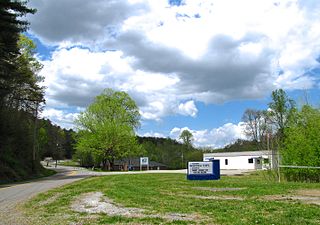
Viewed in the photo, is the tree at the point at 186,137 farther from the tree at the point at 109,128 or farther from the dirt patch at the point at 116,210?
the dirt patch at the point at 116,210

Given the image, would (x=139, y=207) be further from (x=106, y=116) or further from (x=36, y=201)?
(x=106, y=116)

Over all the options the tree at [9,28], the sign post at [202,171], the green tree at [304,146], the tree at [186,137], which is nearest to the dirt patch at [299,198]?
the green tree at [304,146]

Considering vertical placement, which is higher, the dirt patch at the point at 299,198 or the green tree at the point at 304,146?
the green tree at the point at 304,146

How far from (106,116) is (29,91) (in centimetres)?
3085

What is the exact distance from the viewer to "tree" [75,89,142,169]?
6981 cm

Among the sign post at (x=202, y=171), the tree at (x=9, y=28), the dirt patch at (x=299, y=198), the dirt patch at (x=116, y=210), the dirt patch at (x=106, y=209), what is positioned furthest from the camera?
the sign post at (x=202, y=171)

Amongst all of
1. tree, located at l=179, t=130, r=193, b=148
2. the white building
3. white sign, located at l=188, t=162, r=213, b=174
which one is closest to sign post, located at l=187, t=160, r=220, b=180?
white sign, located at l=188, t=162, r=213, b=174

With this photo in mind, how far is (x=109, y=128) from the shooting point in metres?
69.6

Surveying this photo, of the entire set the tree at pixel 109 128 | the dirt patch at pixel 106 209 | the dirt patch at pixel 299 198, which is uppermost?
the tree at pixel 109 128

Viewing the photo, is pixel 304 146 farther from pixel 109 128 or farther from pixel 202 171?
pixel 109 128

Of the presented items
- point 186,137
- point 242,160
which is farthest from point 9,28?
point 186,137

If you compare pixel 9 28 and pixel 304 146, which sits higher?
pixel 9 28

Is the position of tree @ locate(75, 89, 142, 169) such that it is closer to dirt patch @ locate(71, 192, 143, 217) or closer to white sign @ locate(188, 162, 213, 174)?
white sign @ locate(188, 162, 213, 174)

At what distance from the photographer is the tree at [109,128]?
6981 cm
